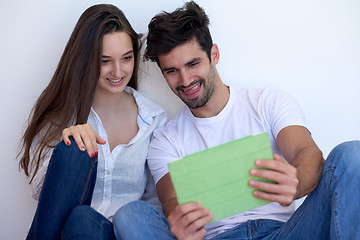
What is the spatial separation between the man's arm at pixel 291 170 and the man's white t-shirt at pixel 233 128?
0.07 m

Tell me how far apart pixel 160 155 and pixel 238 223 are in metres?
0.43

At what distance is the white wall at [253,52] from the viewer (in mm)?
1813

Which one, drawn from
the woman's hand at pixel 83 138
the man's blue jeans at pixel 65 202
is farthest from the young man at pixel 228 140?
the woman's hand at pixel 83 138

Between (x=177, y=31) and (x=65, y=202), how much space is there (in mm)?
769

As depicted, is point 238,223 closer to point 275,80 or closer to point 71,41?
point 275,80

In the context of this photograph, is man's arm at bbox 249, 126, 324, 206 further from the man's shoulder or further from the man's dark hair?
the man's dark hair

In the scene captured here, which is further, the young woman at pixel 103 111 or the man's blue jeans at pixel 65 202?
the young woman at pixel 103 111

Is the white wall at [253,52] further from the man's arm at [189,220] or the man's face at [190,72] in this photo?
the man's arm at [189,220]

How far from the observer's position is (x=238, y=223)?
147 centimetres

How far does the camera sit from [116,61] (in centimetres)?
164

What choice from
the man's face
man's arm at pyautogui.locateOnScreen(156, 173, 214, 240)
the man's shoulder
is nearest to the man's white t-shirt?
the man's shoulder

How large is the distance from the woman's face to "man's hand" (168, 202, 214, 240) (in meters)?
0.72

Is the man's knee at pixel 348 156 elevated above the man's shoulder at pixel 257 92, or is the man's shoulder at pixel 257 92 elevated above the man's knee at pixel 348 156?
the man's shoulder at pixel 257 92

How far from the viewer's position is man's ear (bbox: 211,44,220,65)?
1.71 meters
